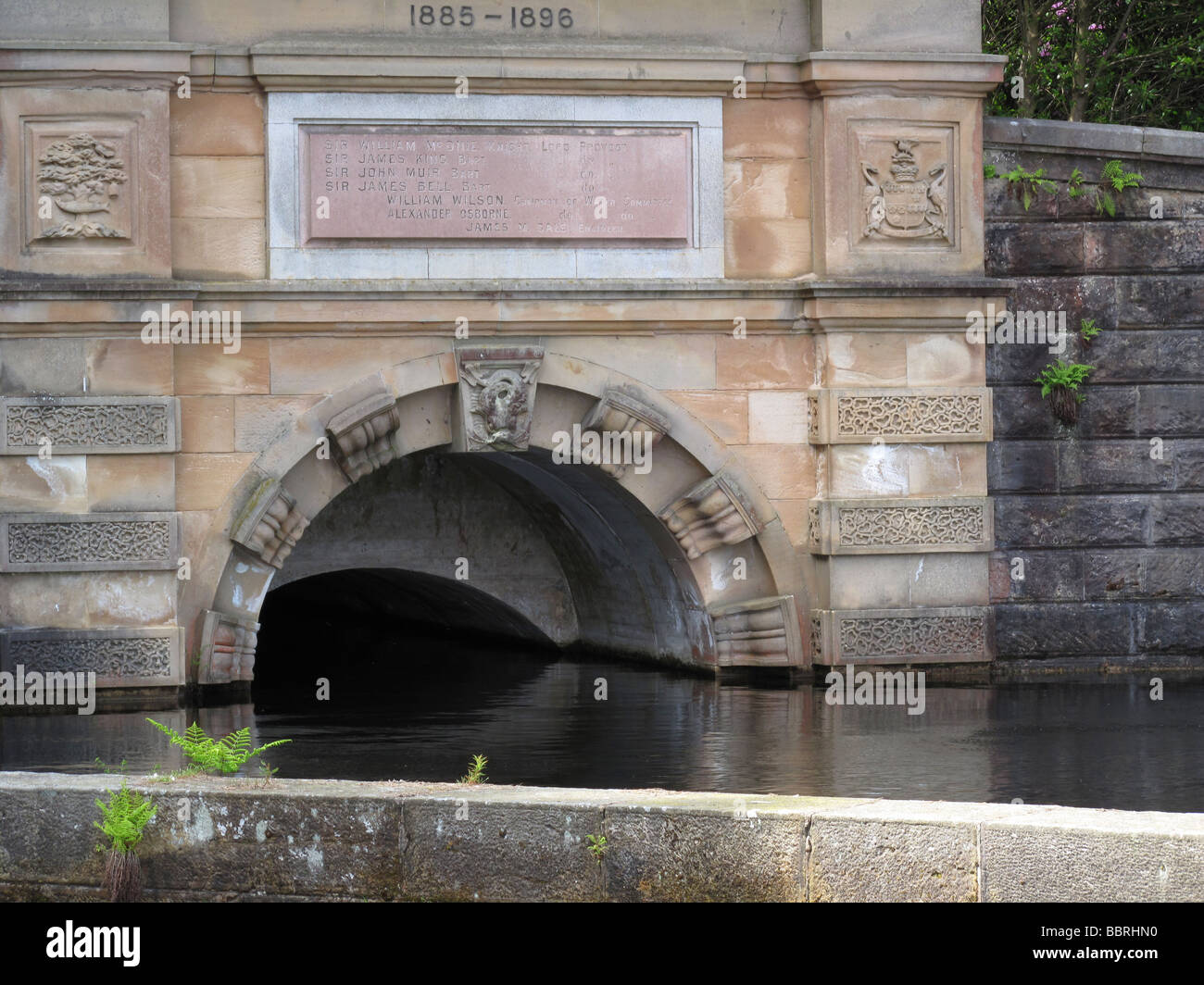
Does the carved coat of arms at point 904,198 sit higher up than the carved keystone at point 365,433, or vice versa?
the carved coat of arms at point 904,198

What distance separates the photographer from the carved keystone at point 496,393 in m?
11.1

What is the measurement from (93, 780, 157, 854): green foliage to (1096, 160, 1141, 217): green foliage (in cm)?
796

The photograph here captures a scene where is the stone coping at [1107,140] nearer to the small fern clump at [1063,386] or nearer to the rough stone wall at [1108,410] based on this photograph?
the rough stone wall at [1108,410]

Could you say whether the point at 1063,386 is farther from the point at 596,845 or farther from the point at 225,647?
the point at 596,845

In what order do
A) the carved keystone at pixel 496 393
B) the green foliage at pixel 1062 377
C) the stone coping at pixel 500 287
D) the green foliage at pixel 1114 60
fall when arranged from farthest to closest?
the green foliage at pixel 1114 60, the green foliage at pixel 1062 377, the carved keystone at pixel 496 393, the stone coping at pixel 500 287

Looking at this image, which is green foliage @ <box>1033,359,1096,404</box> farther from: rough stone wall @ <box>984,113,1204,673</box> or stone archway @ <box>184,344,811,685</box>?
stone archway @ <box>184,344,811,685</box>

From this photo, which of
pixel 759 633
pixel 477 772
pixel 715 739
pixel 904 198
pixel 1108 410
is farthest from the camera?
pixel 1108 410

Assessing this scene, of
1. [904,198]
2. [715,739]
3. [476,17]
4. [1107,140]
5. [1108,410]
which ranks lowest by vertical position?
[715,739]

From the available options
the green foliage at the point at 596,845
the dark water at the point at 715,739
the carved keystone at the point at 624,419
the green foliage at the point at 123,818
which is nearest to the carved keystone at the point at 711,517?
the carved keystone at the point at 624,419

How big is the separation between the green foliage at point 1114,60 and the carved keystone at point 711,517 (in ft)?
25.1

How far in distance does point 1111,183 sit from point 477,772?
278 inches

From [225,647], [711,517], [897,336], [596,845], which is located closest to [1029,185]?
[897,336]

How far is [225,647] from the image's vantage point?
11.0 m

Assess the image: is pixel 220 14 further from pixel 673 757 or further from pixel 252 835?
pixel 252 835
